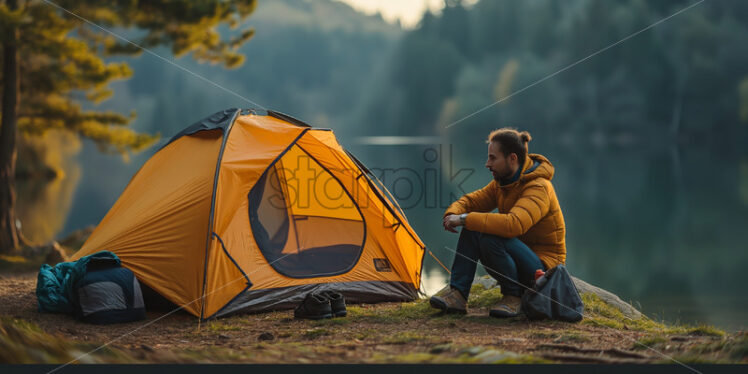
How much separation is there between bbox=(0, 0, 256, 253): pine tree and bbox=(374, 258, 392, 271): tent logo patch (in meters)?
5.67

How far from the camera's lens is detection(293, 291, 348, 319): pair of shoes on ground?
17.9ft

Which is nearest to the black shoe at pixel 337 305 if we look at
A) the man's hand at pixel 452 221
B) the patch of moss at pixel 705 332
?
the man's hand at pixel 452 221

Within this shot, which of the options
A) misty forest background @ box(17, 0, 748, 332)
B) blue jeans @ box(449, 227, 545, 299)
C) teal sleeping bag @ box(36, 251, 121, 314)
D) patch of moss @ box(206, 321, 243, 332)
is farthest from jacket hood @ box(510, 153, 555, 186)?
misty forest background @ box(17, 0, 748, 332)

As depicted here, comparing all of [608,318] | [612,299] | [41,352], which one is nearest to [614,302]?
[612,299]

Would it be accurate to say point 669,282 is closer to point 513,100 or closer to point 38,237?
point 38,237

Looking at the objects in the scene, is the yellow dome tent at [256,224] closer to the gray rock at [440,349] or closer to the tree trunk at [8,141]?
the gray rock at [440,349]

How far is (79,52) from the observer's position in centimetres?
948

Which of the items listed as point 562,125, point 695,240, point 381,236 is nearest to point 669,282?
point 695,240

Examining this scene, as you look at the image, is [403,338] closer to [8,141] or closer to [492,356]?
[492,356]

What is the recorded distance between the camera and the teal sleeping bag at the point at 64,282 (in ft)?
17.9

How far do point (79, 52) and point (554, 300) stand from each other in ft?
25.9

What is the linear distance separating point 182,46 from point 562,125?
46021mm

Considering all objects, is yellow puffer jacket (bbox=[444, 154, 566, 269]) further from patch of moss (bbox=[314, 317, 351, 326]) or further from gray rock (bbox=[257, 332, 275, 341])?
gray rock (bbox=[257, 332, 275, 341])

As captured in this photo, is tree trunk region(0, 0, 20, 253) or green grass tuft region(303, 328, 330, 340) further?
tree trunk region(0, 0, 20, 253)
